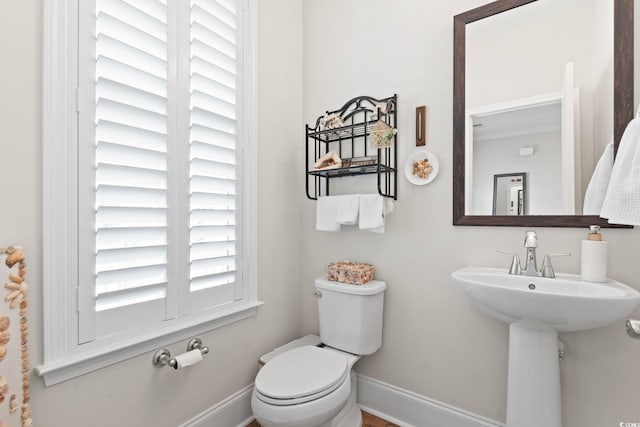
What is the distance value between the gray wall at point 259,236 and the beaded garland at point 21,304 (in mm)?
54

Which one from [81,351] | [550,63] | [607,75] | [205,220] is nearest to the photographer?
[81,351]

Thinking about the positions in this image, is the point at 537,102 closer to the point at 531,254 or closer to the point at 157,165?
the point at 531,254

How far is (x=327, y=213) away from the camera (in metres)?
1.80

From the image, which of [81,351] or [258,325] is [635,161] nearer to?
[258,325]

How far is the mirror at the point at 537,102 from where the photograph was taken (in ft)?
3.98

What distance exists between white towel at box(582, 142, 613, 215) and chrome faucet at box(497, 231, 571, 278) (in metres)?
0.22

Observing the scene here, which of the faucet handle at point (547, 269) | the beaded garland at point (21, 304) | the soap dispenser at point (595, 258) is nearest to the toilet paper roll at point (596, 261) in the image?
the soap dispenser at point (595, 258)

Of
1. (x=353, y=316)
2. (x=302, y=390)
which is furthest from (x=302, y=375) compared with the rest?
(x=353, y=316)

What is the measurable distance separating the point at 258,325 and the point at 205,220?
2.35 feet

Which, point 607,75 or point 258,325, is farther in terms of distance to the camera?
point 258,325

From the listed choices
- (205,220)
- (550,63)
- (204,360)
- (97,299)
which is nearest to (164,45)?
(205,220)

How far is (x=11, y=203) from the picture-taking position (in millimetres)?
966

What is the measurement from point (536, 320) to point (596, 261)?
0.32m

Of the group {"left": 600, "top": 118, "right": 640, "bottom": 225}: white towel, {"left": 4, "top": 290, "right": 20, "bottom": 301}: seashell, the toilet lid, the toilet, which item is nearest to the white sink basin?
{"left": 600, "top": 118, "right": 640, "bottom": 225}: white towel
